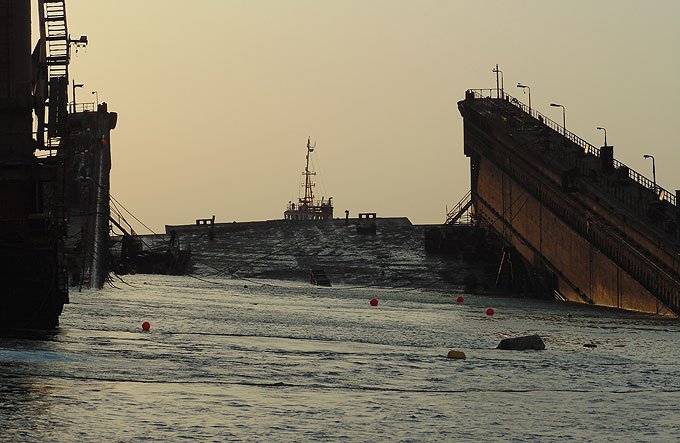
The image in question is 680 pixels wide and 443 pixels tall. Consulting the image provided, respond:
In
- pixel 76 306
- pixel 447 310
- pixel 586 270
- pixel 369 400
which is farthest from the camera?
pixel 586 270

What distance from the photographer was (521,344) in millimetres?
52219

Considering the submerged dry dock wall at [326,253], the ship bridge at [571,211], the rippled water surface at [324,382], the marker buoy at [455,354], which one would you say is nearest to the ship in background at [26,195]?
the rippled water surface at [324,382]

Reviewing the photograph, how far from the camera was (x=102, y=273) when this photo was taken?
345ft

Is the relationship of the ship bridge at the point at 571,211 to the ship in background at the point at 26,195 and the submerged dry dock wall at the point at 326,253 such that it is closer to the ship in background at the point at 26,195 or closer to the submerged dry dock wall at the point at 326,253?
the submerged dry dock wall at the point at 326,253

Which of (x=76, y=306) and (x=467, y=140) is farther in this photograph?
(x=467, y=140)

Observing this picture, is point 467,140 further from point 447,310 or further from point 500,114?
point 447,310

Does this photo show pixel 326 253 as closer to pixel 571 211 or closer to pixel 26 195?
pixel 571 211

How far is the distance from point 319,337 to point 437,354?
8.15 meters

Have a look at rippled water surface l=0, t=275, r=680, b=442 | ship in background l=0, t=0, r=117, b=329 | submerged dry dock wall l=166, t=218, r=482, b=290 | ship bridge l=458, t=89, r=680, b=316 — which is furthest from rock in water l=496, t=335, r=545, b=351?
A: submerged dry dock wall l=166, t=218, r=482, b=290

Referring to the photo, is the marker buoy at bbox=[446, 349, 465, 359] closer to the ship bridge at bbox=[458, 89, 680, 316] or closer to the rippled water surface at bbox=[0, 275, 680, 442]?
the rippled water surface at bbox=[0, 275, 680, 442]

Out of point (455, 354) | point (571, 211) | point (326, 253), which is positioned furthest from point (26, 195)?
point (326, 253)

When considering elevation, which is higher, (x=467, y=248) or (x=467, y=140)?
(x=467, y=140)

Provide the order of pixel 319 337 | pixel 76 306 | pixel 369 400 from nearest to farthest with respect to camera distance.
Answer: pixel 369 400 → pixel 319 337 → pixel 76 306

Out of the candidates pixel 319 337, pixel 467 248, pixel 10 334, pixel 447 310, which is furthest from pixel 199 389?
pixel 467 248
